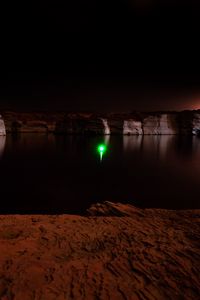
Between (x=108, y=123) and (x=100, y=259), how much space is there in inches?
2610

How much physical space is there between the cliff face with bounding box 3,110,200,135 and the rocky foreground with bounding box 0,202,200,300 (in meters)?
57.9

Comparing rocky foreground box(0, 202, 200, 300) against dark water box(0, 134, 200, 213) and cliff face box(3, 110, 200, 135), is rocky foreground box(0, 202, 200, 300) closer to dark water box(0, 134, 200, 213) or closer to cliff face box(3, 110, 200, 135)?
dark water box(0, 134, 200, 213)

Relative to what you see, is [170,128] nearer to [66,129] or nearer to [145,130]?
[145,130]

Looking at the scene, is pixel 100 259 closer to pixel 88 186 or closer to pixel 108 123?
pixel 88 186

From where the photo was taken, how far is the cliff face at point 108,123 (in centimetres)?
6519

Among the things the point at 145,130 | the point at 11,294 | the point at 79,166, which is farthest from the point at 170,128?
the point at 11,294

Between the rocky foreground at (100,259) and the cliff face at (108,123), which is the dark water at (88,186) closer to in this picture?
the rocky foreground at (100,259)

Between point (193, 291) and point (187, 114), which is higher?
point (187, 114)

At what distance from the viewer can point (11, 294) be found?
10.6 feet

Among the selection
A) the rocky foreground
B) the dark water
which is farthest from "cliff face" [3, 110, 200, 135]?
the rocky foreground

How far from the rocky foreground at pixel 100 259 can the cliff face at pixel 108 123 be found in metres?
57.9

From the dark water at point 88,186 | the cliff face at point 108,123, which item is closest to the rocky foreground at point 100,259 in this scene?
the dark water at point 88,186

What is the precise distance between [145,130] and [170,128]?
1261cm

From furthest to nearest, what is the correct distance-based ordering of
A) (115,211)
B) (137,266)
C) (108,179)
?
(108,179), (115,211), (137,266)
